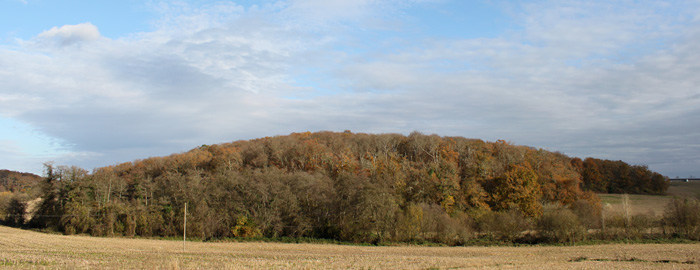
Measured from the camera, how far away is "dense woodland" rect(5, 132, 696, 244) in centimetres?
5016

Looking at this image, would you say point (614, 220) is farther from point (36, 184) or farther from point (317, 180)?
point (36, 184)

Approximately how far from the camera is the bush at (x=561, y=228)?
151 ft

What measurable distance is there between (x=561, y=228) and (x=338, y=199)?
24.8 metres

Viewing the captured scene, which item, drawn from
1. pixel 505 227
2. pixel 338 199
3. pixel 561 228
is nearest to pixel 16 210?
pixel 338 199

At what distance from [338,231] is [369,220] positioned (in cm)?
556

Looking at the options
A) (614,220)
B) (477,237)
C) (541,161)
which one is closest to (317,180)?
(477,237)

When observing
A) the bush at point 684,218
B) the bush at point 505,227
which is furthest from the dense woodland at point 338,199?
the bush at point 684,218

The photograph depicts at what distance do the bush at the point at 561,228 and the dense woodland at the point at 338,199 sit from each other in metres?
0.13

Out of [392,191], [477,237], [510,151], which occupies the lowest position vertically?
[477,237]

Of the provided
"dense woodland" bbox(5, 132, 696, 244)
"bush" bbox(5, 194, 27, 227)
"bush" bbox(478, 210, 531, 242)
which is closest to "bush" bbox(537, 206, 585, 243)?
"dense woodland" bbox(5, 132, 696, 244)

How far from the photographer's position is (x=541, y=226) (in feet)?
157

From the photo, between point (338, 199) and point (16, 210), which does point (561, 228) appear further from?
point (16, 210)

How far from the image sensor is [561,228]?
46.2 m

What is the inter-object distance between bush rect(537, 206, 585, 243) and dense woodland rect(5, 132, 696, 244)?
13 cm
